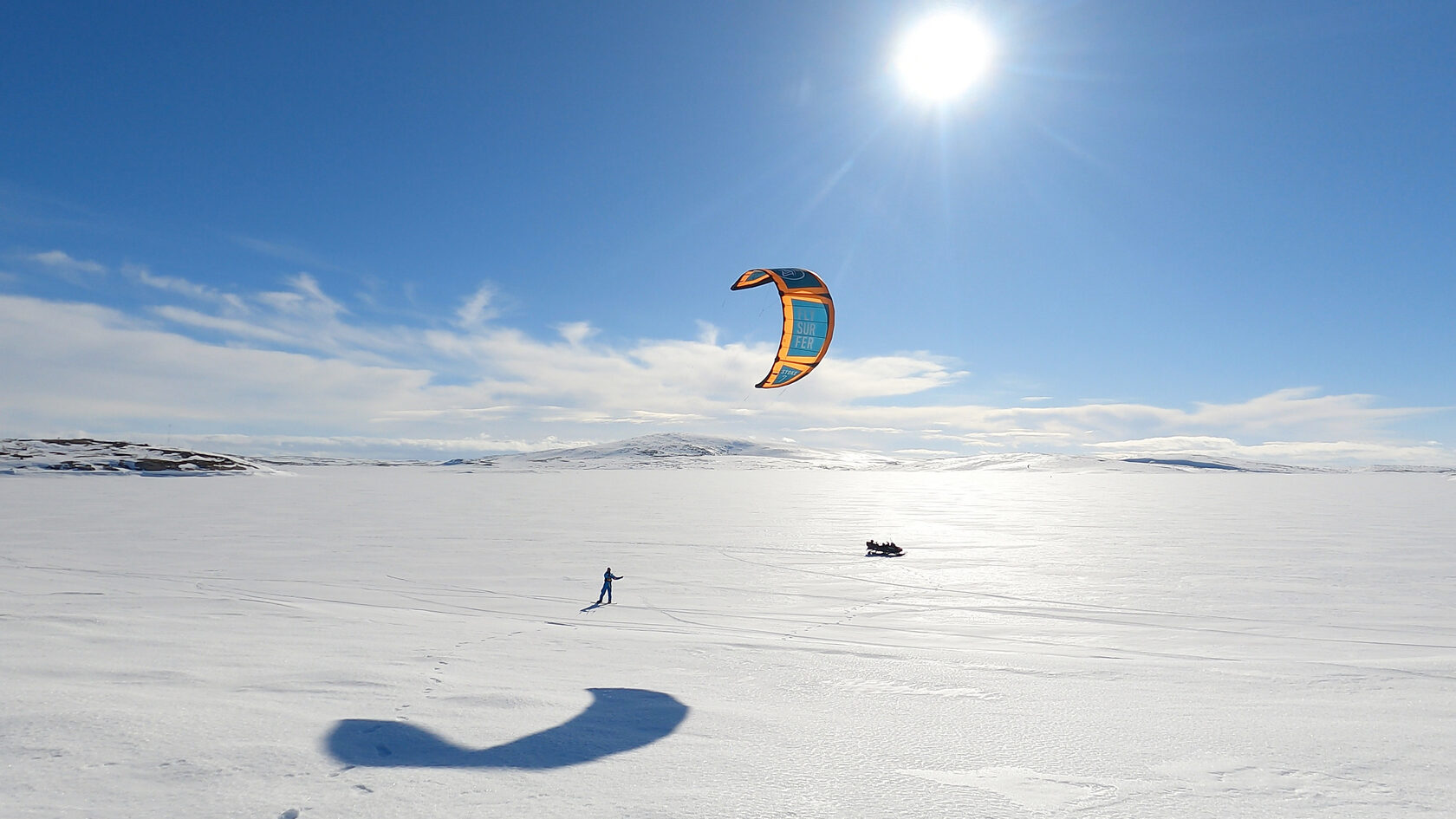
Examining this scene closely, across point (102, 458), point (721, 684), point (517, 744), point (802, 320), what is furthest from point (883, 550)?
point (102, 458)

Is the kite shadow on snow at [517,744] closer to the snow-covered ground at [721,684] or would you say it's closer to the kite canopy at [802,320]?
the snow-covered ground at [721,684]

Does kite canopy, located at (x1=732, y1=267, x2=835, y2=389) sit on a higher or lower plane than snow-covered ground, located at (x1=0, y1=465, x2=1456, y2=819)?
higher

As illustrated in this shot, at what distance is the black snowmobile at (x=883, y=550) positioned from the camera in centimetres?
2086

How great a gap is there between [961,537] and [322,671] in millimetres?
22193

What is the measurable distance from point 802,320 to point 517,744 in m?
10.6

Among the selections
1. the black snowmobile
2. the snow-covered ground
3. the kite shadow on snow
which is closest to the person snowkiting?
the snow-covered ground

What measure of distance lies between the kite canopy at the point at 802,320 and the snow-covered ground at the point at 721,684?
4951 millimetres

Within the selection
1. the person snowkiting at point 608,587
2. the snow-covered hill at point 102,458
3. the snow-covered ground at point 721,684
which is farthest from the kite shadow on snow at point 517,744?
the snow-covered hill at point 102,458

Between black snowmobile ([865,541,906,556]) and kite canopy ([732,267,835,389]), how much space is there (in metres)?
8.38

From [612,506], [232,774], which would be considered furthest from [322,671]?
[612,506]

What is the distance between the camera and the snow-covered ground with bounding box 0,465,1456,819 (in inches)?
208

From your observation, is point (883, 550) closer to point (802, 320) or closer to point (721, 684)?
point (802, 320)

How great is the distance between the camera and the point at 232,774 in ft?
16.6

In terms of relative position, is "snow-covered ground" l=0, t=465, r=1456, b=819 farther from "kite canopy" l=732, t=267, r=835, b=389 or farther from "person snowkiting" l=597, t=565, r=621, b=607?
"kite canopy" l=732, t=267, r=835, b=389
